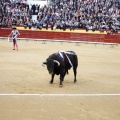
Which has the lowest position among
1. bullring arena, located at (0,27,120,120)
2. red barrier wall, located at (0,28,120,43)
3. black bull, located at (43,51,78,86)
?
red barrier wall, located at (0,28,120,43)

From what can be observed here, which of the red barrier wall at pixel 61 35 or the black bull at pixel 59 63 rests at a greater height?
the black bull at pixel 59 63

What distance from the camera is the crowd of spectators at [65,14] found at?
1136 inches

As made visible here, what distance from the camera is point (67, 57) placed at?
30.2 ft

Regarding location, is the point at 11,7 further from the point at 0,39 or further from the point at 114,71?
the point at 114,71

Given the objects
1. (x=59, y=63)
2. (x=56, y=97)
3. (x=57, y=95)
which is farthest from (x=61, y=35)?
(x=56, y=97)

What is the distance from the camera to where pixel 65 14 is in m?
30.6

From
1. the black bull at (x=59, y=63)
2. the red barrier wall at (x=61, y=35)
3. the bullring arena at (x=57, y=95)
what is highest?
the black bull at (x=59, y=63)

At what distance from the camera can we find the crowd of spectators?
2884 cm

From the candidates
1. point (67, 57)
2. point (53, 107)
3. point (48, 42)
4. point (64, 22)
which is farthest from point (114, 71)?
point (64, 22)

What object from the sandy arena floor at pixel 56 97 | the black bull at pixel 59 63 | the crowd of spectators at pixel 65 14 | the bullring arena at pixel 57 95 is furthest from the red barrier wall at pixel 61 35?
the black bull at pixel 59 63

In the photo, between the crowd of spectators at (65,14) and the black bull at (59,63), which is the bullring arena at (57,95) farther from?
the crowd of spectators at (65,14)

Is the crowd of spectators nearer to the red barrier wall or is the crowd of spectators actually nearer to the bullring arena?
the red barrier wall

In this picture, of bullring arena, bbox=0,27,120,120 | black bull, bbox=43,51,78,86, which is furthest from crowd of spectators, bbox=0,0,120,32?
black bull, bbox=43,51,78,86

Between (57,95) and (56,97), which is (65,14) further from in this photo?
(56,97)
